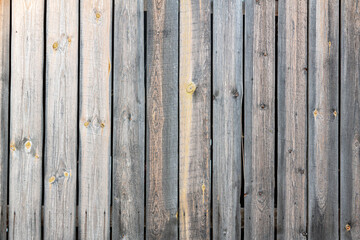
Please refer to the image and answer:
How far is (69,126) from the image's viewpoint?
178 cm

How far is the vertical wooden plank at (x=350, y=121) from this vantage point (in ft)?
6.22

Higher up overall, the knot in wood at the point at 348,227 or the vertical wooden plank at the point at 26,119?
the vertical wooden plank at the point at 26,119

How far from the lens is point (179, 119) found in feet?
5.99

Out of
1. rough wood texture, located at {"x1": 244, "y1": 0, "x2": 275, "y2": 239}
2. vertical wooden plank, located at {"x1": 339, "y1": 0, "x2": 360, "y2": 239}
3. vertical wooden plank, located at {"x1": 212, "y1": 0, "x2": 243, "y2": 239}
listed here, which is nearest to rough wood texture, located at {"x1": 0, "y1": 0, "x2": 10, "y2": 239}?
vertical wooden plank, located at {"x1": 212, "y1": 0, "x2": 243, "y2": 239}

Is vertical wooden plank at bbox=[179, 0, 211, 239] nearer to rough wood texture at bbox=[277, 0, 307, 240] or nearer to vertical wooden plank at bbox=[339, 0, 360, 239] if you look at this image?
rough wood texture at bbox=[277, 0, 307, 240]

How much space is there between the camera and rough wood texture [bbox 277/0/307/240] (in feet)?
6.11

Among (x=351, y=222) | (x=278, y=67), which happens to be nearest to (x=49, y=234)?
(x=278, y=67)

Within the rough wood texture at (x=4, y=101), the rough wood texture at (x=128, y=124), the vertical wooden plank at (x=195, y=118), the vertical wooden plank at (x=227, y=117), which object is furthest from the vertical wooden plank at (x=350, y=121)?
the rough wood texture at (x=4, y=101)

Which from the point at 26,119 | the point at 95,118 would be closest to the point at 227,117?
the point at 95,118

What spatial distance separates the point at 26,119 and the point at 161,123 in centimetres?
80

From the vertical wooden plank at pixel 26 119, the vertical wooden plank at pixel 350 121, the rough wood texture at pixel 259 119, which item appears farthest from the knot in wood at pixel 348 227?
the vertical wooden plank at pixel 26 119

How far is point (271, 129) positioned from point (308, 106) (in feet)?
0.94

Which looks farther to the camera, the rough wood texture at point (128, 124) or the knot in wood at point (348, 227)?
the knot in wood at point (348, 227)

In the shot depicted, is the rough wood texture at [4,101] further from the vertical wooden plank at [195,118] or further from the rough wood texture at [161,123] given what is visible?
the vertical wooden plank at [195,118]
